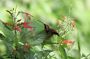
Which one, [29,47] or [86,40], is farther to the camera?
[86,40]

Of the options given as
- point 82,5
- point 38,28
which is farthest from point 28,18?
point 82,5

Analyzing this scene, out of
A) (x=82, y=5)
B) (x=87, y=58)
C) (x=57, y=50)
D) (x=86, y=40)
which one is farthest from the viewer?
(x=82, y=5)

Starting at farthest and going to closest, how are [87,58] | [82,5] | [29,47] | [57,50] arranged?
[82,5] < [87,58] < [57,50] < [29,47]

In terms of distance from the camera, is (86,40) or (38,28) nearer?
(38,28)

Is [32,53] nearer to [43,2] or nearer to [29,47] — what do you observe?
[29,47]

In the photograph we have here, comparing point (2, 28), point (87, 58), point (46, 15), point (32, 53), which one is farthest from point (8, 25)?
point (46, 15)

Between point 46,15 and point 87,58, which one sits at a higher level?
point 46,15

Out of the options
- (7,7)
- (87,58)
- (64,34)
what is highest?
(7,7)

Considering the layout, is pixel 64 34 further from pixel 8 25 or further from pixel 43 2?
pixel 43 2

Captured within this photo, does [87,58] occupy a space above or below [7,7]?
below
